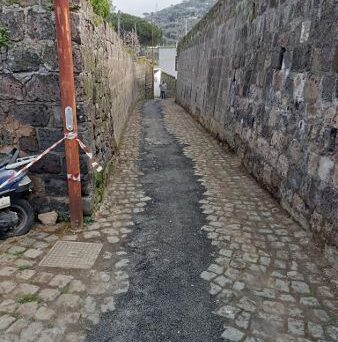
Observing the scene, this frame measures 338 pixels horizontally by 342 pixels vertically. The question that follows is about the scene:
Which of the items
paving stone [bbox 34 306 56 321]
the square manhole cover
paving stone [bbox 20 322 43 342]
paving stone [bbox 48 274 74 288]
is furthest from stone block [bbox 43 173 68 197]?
paving stone [bbox 20 322 43 342]

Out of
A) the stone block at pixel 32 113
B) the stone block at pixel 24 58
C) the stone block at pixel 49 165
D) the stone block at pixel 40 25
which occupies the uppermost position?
the stone block at pixel 40 25

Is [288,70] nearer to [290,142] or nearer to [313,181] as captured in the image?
[290,142]

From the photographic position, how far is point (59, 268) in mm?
3953

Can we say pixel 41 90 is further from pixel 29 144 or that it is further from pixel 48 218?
pixel 48 218

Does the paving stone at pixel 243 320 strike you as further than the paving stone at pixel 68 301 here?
No

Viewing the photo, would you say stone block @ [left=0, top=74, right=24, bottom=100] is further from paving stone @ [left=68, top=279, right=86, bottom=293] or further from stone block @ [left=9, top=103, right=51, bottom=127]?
paving stone @ [left=68, top=279, right=86, bottom=293]

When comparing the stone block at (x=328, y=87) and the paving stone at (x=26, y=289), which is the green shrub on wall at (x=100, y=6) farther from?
the paving stone at (x=26, y=289)

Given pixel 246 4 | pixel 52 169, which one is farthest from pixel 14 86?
pixel 246 4

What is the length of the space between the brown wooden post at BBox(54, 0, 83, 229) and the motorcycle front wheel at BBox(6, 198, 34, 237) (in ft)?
1.70

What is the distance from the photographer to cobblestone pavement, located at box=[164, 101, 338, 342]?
318 cm

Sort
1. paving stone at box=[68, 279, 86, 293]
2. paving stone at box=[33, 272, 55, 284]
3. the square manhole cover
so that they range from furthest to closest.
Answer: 1. the square manhole cover
2. paving stone at box=[33, 272, 55, 284]
3. paving stone at box=[68, 279, 86, 293]

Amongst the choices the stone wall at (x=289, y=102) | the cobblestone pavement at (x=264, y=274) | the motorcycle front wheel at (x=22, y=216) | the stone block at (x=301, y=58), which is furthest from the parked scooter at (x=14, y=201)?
the stone block at (x=301, y=58)

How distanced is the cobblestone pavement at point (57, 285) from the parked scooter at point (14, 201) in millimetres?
148

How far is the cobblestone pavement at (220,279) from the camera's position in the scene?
3.14 meters
